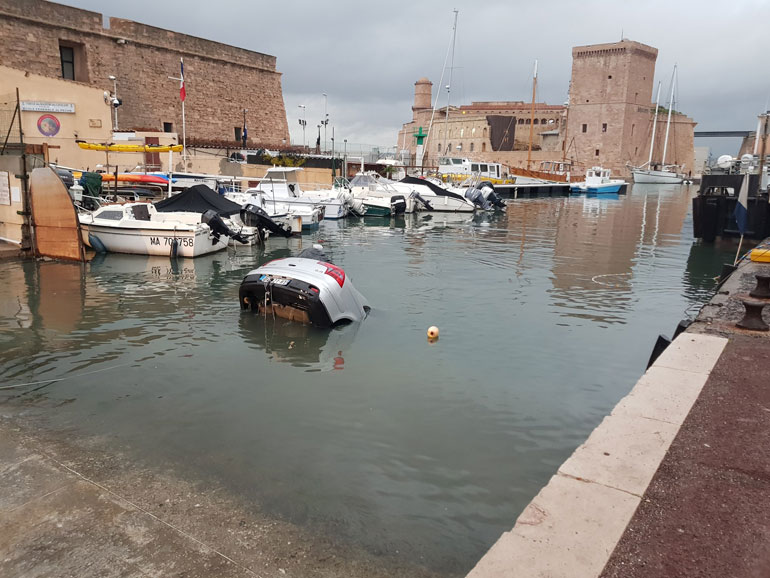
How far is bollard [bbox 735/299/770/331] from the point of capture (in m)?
6.92

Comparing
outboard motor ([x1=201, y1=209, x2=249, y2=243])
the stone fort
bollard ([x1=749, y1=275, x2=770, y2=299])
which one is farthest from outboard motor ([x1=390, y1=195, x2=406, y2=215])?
the stone fort

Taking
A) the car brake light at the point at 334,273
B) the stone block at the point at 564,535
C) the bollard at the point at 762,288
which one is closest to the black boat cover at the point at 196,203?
the car brake light at the point at 334,273

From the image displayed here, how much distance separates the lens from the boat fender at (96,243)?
1700cm

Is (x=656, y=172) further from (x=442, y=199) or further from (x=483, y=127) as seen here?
(x=442, y=199)

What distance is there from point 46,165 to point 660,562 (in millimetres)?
16805

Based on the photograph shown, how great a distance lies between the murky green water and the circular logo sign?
617 inches

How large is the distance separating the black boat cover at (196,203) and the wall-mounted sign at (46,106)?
522 inches

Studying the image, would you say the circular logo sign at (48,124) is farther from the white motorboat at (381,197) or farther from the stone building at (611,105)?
the stone building at (611,105)

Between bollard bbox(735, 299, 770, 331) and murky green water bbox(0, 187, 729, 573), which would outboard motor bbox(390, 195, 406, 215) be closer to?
murky green water bbox(0, 187, 729, 573)

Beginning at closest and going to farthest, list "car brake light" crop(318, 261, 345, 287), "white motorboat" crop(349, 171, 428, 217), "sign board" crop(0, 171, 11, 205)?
"car brake light" crop(318, 261, 345, 287), "sign board" crop(0, 171, 11, 205), "white motorboat" crop(349, 171, 428, 217)

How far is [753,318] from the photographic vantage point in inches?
276

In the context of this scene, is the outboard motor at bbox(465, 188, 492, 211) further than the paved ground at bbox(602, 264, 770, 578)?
Yes

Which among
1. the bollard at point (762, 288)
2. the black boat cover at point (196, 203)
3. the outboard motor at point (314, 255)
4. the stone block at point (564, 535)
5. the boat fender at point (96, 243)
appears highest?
the black boat cover at point (196, 203)

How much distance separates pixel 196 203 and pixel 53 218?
427cm
